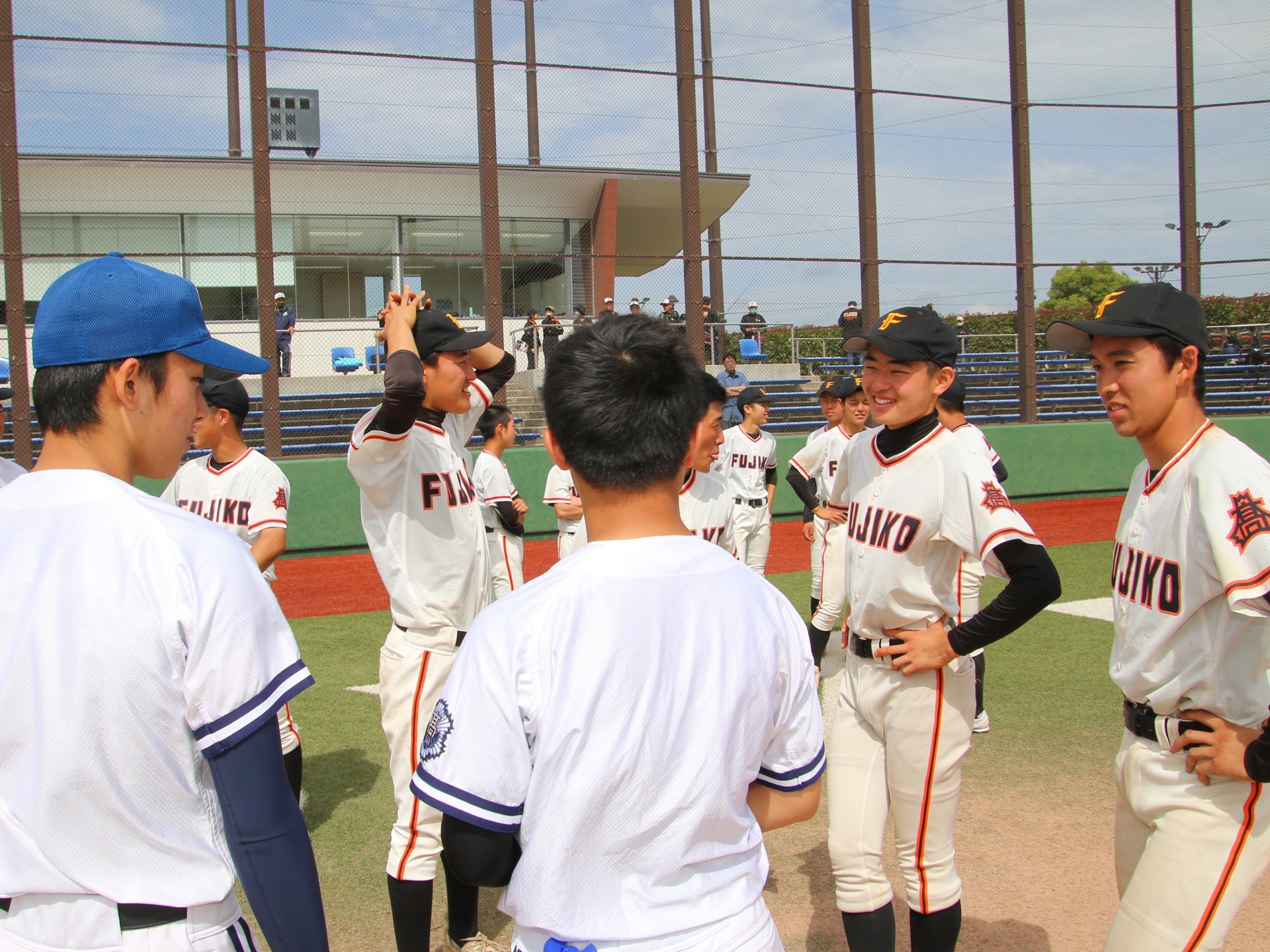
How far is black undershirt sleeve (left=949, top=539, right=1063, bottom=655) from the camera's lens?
8.88 ft

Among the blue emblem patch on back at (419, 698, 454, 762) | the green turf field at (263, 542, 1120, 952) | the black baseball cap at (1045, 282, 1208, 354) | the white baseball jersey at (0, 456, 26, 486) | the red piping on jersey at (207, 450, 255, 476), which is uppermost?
the black baseball cap at (1045, 282, 1208, 354)

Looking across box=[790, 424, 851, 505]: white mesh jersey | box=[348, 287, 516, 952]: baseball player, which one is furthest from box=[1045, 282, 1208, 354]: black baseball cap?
box=[790, 424, 851, 505]: white mesh jersey

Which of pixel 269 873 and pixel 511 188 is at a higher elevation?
pixel 511 188

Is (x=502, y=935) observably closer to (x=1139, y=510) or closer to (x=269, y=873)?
(x=269, y=873)

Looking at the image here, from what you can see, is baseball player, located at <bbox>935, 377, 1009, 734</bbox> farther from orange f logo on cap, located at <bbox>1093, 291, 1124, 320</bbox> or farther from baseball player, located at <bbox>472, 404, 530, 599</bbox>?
baseball player, located at <bbox>472, 404, 530, 599</bbox>

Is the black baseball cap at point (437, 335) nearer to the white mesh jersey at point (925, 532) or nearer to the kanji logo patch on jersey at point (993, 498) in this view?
the white mesh jersey at point (925, 532)

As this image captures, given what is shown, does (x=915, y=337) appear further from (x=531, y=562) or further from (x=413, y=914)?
(x=531, y=562)

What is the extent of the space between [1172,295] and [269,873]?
2.44 m

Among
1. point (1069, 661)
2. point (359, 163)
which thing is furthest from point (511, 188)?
point (1069, 661)

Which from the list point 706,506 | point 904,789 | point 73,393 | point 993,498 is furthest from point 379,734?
point 73,393

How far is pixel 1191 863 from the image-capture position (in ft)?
7.09

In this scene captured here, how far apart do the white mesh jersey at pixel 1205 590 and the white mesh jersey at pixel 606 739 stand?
4.46 ft

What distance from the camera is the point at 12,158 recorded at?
35.5 feet

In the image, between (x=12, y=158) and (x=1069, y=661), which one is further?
(x=12, y=158)
